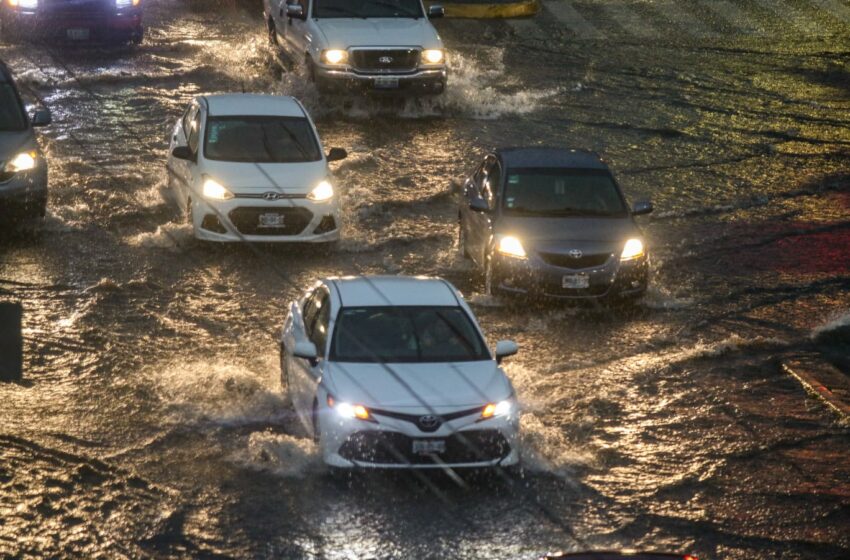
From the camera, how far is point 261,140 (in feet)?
67.2

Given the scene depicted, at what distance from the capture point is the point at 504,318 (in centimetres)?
1738

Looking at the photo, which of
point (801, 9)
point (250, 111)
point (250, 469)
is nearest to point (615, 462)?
point (250, 469)

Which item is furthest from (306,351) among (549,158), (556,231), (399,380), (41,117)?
(41,117)

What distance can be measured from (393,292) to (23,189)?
771 centimetres

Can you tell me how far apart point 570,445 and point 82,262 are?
8.01 meters

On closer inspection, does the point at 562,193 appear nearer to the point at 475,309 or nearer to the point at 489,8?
the point at 475,309

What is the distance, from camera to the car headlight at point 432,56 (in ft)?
89.6

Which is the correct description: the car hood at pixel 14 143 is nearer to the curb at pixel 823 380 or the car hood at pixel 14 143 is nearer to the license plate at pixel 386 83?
the license plate at pixel 386 83

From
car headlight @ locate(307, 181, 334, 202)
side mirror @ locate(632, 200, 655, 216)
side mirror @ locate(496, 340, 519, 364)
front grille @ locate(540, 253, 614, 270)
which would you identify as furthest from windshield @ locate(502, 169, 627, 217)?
side mirror @ locate(496, 340, 519, 364)

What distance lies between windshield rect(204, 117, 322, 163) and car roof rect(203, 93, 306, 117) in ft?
0.42

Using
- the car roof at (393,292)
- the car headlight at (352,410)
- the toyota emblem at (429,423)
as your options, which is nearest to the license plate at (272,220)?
the car roof at (393,292)

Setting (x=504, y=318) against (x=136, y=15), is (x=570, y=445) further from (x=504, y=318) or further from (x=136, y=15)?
(x=136, y=15)

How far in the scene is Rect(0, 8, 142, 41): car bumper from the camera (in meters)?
32.5

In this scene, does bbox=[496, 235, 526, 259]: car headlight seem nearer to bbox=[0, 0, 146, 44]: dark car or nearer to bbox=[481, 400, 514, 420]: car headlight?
bbox=[481, 400, 514, 420]: car headlight
